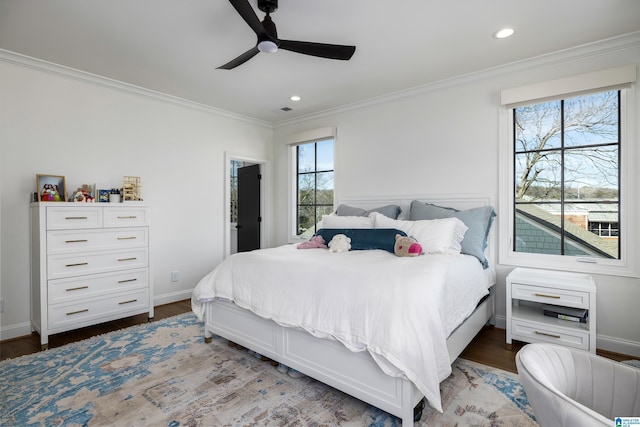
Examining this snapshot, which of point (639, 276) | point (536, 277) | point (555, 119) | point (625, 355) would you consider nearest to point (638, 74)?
point (555, 119)

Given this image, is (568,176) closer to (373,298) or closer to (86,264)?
(373,298)

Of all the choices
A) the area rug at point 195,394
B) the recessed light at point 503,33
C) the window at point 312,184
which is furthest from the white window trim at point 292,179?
the recessed light at point 503,33

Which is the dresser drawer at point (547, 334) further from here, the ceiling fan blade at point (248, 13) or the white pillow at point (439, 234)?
the ceiling fan blade at point (248, 13)

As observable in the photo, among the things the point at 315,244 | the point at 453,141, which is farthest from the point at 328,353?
the point at 453,141

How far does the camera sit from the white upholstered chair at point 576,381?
1.03 meters

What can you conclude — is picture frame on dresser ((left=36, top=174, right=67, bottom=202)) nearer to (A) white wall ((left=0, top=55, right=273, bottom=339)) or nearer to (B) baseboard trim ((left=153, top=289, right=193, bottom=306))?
(A) white wall ((left=0, top=55, right=273, bottom=339))

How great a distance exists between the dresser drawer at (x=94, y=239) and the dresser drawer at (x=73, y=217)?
52mm

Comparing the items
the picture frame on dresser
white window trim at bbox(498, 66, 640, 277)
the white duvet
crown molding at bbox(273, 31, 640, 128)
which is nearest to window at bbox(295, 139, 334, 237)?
crown molding at bbox(273, 31, 640, 128)

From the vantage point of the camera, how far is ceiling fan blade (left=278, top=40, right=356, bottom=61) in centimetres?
213

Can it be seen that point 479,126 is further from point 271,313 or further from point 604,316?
point 271,313

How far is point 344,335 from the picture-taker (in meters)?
1.71

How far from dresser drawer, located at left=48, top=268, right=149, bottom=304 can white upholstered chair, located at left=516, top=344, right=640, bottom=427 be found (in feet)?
10.9

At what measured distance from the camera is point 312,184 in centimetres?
480

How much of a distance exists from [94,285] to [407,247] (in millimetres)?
2875
